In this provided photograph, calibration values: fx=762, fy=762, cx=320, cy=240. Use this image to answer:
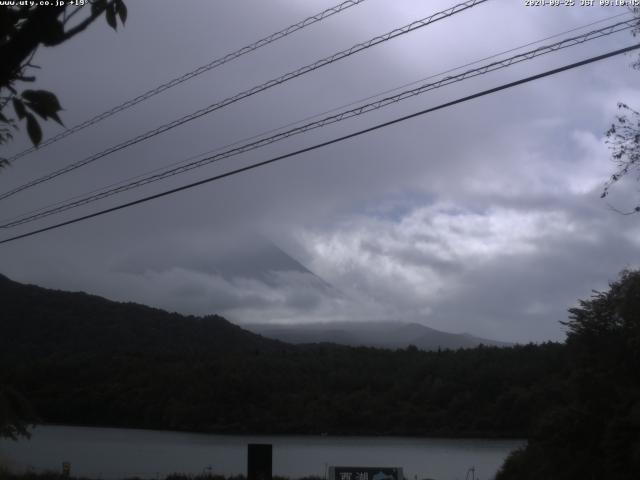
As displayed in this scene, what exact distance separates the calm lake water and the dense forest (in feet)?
5.31

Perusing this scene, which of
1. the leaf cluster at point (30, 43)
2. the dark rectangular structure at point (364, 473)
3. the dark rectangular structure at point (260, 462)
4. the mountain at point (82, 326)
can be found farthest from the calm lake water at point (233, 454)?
the leaf cluster at point (30, 43)

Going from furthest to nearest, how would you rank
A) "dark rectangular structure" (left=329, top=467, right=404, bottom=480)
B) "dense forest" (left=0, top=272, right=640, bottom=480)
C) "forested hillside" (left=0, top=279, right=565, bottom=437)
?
"forested hillside" (left=0, top=279, right=565, bottom=437), "dense forest" (left=0, top=272, right=640, bottom=480), "dark rectangular structure" (left=329, top=467, right=404, bottom=480)

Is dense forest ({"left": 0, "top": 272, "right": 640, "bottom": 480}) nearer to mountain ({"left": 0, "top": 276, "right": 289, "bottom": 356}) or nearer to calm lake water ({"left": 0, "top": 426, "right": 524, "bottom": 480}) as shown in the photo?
mountain ({"left": 0, "top": 276, "right": 289, "bottom": 356})

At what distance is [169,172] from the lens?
16.4m

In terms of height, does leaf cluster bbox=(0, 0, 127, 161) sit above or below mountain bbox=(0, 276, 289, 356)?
below

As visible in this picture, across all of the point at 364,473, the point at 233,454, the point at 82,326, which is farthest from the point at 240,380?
the point at 364,473

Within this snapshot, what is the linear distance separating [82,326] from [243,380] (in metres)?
12.6

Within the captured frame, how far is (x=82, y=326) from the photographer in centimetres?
4394

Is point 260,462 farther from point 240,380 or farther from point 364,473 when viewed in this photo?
point 240,380

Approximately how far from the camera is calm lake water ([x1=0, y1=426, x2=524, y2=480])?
977 inches

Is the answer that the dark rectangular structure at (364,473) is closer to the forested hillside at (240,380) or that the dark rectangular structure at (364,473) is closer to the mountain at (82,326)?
the forested hillside at (240,380)

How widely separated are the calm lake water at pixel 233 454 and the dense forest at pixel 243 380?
1.62 meters

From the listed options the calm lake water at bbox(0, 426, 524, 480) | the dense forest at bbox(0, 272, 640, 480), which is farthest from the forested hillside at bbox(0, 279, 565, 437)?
the calm lake water at bbox(0, 426, 524, 480)

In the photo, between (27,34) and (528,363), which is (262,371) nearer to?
(528,363)
